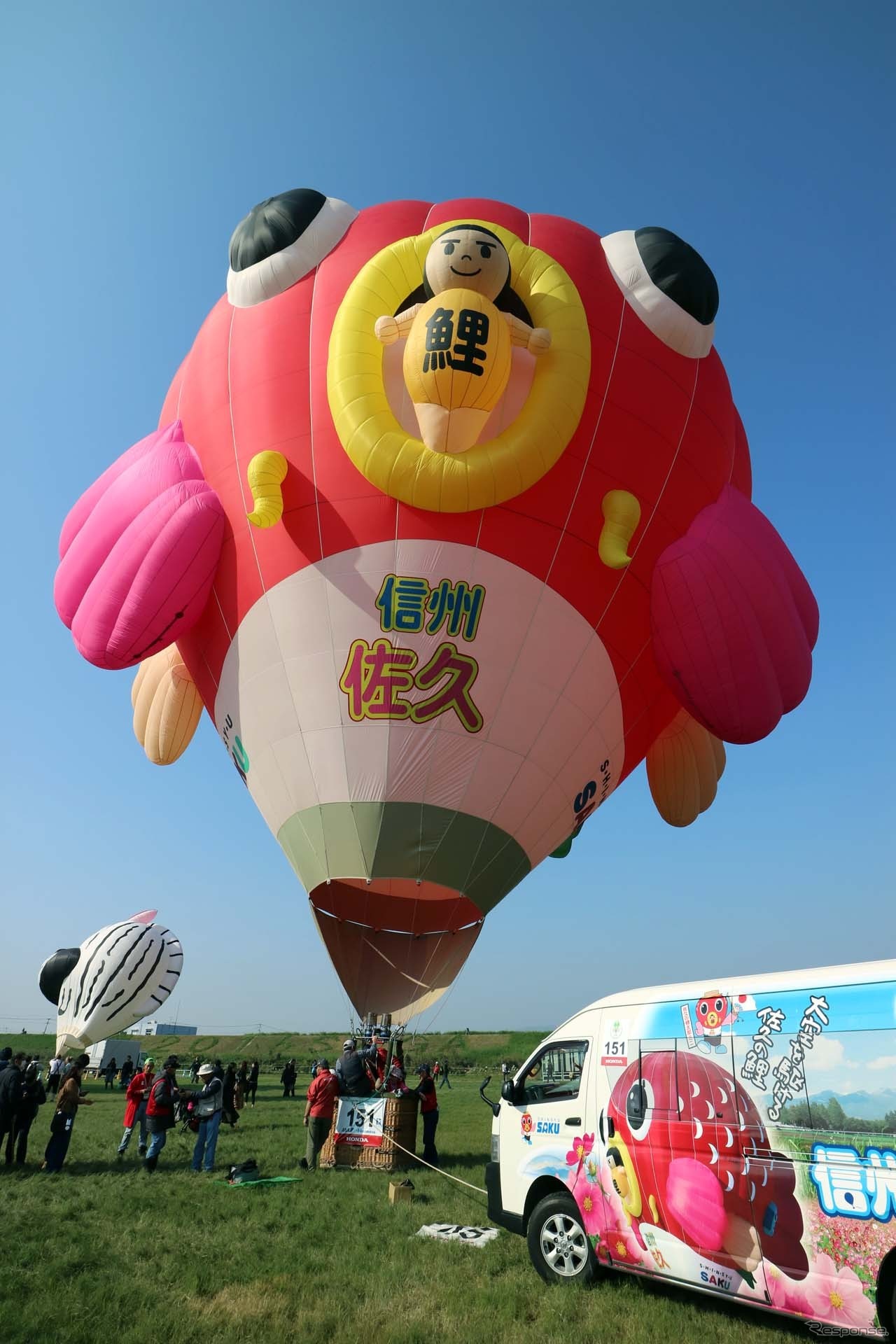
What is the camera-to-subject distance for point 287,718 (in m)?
11.8

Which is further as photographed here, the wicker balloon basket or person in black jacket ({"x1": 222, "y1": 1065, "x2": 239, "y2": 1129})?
person in black jacket ({"x1": 222, "y1": 1065, "x2": 239, "y2": 1129})

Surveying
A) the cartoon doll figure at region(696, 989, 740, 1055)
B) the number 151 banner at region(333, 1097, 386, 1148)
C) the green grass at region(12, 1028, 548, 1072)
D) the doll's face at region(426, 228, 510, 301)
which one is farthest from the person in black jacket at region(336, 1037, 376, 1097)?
the green grass at region(12, 1028, 548, 1072)

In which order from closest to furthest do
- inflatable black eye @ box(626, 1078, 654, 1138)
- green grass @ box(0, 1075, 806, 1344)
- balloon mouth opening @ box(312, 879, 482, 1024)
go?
1. green grass @ box(0, 1075, 806, 1344)
2. inflatable black eye @ box(626, 1078, 654, 1138)
3. balloon mouth opening @ box(312, 879, 482, 1024)

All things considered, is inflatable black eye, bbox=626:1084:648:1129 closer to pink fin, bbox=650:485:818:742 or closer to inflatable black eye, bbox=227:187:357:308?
pink fin, bbox=650:485:818:742

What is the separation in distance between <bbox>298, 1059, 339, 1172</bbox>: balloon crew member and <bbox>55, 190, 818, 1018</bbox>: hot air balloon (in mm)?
2510

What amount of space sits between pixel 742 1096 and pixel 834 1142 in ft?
2.14

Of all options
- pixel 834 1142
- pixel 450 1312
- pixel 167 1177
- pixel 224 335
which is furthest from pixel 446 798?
pixel 224 335

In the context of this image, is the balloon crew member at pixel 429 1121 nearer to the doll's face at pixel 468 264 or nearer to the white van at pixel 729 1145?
the white van at pixel 729 1145

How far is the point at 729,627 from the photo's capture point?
39.0ft

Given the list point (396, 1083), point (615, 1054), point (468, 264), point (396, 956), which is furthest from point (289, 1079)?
point (468, 264)

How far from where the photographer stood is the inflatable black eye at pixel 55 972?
27.0 meters

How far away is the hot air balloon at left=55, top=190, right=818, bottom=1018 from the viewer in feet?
36.8

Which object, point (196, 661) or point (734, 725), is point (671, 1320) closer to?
point (734, 725)

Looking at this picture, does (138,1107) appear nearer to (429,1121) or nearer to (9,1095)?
(9,1095)
